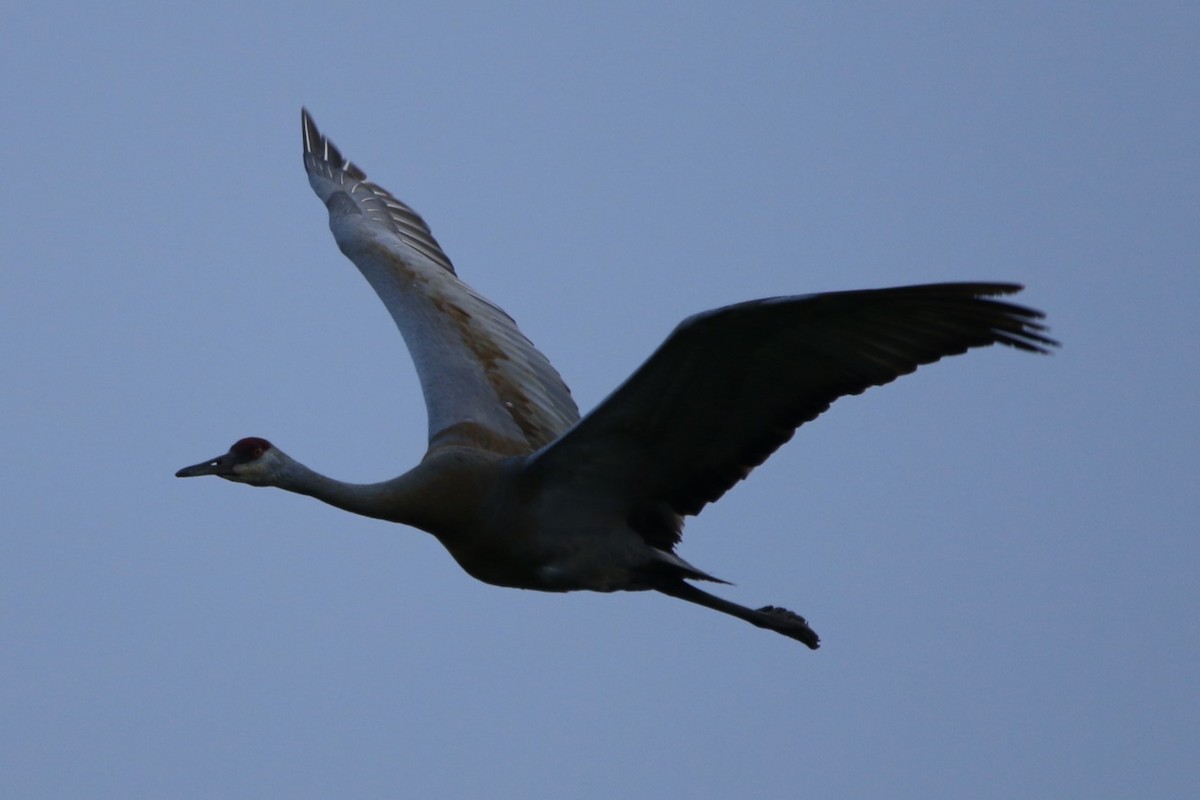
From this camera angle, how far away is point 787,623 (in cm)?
927

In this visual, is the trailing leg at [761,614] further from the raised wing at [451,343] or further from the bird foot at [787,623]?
the raised wing at [451,343]

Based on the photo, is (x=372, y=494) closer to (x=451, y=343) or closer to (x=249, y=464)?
(x=249, y=464)

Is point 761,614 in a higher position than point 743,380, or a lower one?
lower

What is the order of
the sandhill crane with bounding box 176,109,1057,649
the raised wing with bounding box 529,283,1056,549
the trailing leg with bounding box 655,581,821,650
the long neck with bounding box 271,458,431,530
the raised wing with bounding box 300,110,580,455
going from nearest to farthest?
the raised wing with bounding box 529,283,1056,549
the sandhill crane with bounding box 176,109,1057,649
the long neck with bounding box 271,458,431,530
the trailing leg with bounding box 655,581,821,650
the raised wing with bounding box 300,110,580,455

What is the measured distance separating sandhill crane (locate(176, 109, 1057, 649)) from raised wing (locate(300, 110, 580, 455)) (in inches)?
0.7

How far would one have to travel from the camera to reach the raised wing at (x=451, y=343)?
9.80m

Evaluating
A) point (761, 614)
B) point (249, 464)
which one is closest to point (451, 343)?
point (249, 464)

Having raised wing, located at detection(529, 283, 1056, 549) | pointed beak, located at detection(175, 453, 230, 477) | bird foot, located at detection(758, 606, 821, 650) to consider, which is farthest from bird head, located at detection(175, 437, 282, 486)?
bird foot, located at detection(758, 606, 821, 650)

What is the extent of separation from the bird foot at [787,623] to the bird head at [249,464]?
2.73 meters

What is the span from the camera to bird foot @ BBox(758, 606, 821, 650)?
9.27 metres

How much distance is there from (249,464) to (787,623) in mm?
2979

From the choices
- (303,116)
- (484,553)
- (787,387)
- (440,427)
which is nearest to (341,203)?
(303,116)

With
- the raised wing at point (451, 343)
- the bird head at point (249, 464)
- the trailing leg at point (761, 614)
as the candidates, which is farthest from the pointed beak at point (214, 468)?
the trailing leg at point (761, 614)

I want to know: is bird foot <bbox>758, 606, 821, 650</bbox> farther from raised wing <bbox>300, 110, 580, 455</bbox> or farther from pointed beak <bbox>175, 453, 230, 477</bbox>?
pointed beak <bbox>175, 453, 230, 477</bbox>
